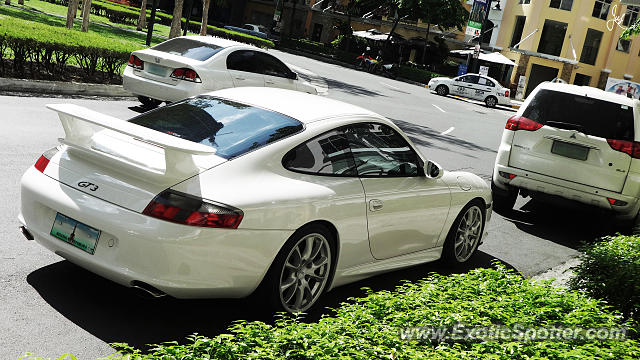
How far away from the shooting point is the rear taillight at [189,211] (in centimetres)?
429

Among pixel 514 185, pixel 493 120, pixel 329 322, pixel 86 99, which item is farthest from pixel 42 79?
pixel 493 120

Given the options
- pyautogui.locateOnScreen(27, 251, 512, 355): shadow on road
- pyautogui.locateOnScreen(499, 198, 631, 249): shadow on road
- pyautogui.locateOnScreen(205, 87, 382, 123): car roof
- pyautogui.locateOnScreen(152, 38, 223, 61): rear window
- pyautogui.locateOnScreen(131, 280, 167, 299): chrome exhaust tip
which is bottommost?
pyautogui.locateOnScreen(27, 251, 512, 355): shadow on road

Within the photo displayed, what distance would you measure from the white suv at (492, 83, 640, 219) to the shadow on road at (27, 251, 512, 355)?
5064 mm

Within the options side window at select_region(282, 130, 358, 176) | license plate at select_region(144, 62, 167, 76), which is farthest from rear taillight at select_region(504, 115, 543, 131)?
license plate at select_region(144, 62, 167, 76)

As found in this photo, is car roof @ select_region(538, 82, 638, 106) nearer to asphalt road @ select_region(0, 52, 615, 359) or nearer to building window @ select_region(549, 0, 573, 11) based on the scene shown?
asphalt road @ select_region(0, 52, 615, 359)

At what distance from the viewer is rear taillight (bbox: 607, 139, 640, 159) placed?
9031mm

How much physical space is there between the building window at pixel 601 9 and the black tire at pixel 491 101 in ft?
69.5

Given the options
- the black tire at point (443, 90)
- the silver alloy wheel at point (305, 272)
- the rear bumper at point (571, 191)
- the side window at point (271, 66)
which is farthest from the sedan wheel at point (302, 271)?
the black tire at point (443, 90)

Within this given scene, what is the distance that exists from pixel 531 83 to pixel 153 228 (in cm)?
5497

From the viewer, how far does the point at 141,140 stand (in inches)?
180

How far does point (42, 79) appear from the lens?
1380cm

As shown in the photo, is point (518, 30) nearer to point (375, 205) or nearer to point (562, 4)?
point (562, 4)

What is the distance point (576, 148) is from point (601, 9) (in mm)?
50794

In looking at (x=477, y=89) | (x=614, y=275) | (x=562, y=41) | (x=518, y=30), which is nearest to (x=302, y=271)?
(x=614, y=275)
